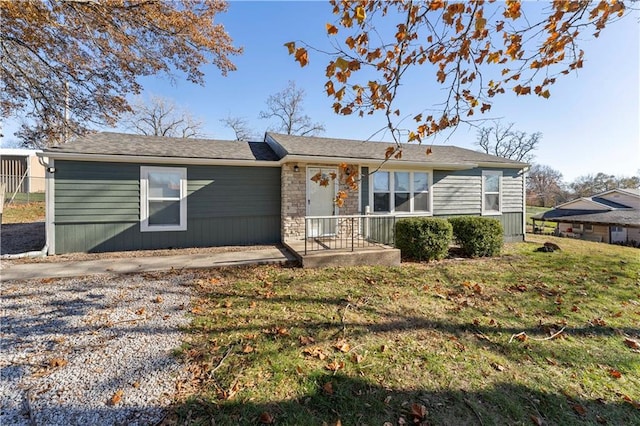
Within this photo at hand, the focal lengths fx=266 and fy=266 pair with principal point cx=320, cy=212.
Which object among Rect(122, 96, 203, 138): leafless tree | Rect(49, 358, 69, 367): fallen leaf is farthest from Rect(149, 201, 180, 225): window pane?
Rect(122, 96, 203, 138): leafless tree

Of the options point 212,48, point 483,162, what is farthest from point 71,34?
point 483,162

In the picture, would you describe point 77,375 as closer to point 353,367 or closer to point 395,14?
point 353,367

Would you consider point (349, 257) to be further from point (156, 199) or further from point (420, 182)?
point (156, 199)

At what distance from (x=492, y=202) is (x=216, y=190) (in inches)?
418

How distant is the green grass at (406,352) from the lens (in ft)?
7.38

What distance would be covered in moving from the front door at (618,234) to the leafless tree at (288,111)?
29638 mm

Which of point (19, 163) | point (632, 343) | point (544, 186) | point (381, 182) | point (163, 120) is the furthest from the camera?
point (544, 186)

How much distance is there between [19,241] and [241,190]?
22.2 feet

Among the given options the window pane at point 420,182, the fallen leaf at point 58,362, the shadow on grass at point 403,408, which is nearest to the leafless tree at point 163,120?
the window pane at point 420,182

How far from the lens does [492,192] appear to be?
10.9 metres

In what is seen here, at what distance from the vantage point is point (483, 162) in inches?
414

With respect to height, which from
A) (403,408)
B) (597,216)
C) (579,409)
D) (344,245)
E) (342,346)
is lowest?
(579,409)

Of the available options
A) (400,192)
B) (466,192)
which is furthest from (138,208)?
(466,192)

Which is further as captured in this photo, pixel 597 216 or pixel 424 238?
pixel 597 216
